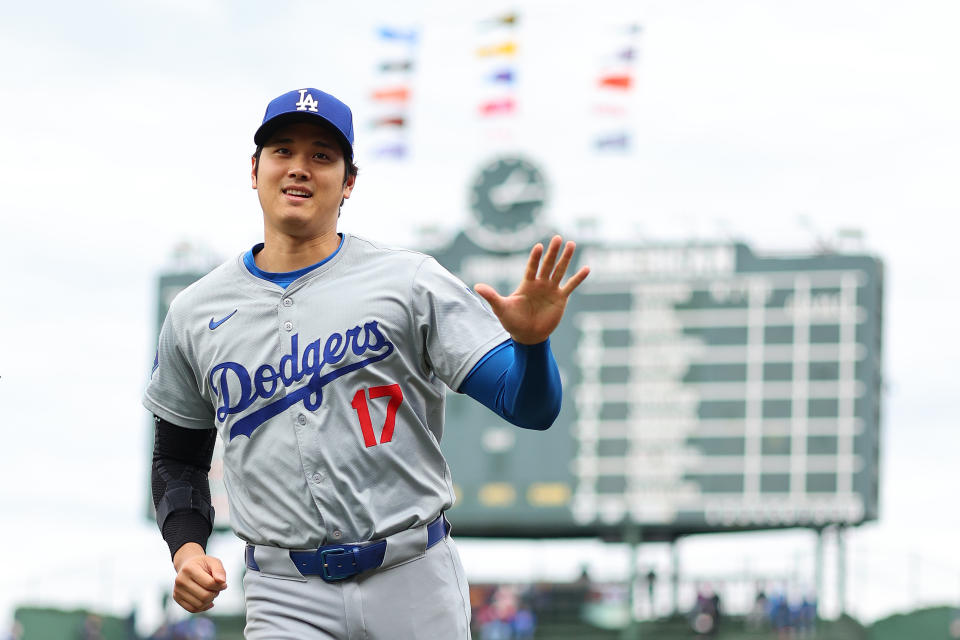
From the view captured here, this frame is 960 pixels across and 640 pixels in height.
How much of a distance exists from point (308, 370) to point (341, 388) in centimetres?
8

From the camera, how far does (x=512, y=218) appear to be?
1952 cm

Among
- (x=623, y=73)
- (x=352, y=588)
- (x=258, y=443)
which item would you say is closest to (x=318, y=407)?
(x=258, y=443)

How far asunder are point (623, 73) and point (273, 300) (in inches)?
688

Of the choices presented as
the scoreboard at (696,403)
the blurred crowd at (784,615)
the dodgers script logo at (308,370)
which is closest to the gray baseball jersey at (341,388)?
the dodgers script logo at (308,370)

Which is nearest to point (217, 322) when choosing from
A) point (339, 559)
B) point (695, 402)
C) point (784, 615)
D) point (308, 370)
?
point (308, 370)

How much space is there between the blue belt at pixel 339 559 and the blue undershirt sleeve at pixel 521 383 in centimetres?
39

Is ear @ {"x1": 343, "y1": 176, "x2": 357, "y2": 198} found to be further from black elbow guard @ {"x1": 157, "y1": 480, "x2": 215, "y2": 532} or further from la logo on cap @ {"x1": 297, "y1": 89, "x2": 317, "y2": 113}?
black elbow guard @ {"x1": 157, "y1": 480, "x2": 215, "y2": 532}

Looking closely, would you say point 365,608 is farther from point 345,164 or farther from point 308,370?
point 345,164

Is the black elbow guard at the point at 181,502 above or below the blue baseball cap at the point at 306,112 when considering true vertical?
below

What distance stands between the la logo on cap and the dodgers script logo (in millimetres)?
484

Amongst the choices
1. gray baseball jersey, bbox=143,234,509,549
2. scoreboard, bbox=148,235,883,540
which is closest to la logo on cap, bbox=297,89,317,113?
gray baseball jersey, bbox=143,234,509,549

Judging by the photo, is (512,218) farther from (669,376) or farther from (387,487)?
(387,487)

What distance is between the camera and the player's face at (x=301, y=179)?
3115 millimetres

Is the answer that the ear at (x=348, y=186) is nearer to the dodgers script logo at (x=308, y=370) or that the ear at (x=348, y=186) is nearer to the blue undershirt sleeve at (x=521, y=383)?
the dodgers script logo at (x=308, y=370)
